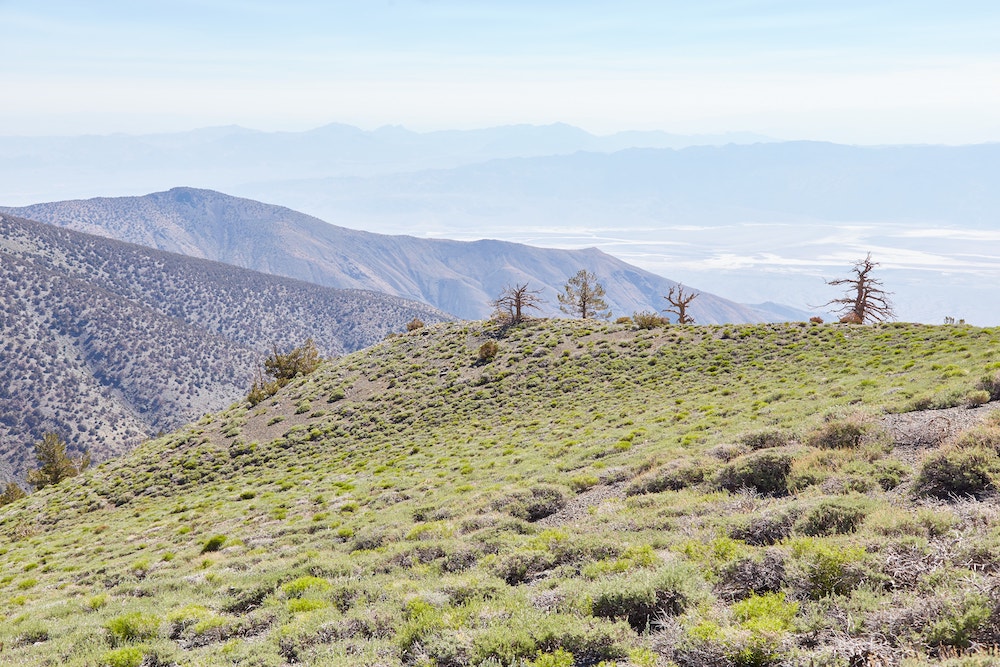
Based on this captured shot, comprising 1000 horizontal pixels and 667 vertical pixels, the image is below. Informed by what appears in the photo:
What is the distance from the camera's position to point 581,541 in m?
10.9

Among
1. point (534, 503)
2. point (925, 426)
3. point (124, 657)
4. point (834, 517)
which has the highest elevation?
point (925, 426)

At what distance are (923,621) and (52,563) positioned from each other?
25782 millimetres

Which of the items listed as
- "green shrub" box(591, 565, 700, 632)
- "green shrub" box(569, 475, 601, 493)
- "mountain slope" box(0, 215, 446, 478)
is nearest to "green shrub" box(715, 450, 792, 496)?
"green shrub" box(569, 475, 601, 493)

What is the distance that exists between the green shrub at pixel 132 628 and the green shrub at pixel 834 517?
12.2 meters

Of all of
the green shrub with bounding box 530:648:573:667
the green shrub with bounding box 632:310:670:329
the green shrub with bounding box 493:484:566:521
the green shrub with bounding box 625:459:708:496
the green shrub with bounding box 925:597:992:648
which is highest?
the green shrub with bounding box 925:597:992:648

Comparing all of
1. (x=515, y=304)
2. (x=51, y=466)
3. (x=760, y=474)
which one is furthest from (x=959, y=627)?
(x=51, y=466)

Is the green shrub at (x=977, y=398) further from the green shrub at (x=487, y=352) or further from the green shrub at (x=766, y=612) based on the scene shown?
the green shrub at (x=487, y=352)

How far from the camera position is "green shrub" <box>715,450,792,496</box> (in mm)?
12250

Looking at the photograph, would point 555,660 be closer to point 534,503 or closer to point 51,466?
point 534,503

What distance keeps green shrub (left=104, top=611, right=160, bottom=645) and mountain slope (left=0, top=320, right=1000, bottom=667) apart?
43mm

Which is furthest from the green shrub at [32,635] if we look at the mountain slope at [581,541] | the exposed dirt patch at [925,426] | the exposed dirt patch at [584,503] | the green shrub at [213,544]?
the exposed dirt patch at [925,426]

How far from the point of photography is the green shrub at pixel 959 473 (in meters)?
9.48

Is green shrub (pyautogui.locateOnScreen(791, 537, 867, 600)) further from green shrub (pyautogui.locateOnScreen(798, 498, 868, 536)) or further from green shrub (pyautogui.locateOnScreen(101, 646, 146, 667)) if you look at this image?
green shrub (pyautogui.locateOnScreen(101, 646, 146, 667))

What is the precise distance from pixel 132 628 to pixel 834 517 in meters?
13.1
